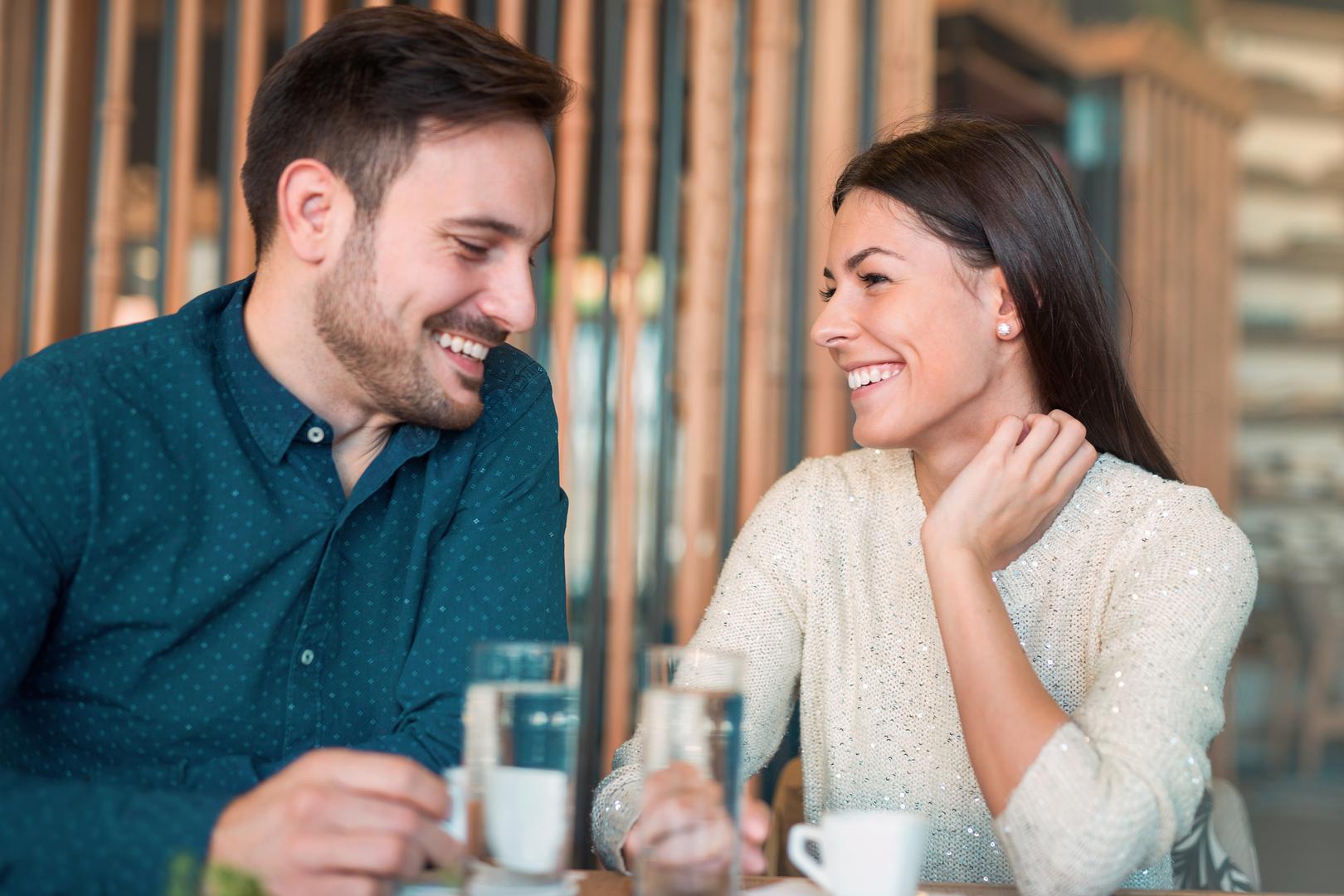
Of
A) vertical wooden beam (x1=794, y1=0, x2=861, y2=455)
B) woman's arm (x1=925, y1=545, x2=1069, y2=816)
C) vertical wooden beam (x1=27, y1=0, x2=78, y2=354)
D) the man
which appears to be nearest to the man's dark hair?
the man

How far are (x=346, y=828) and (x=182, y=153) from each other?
2212 mm

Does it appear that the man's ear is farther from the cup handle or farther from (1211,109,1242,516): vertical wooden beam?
(1211,109,1242,516): vertical wooden beam

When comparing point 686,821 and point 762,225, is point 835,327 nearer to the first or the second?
point 686,821

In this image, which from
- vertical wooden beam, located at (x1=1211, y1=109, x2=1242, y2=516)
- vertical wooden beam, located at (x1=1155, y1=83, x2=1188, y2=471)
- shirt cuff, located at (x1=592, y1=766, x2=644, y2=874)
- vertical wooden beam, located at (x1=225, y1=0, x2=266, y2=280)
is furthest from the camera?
vertical wooden beam, located at (x1=1211, y1=109, x2=1242, y2=516)

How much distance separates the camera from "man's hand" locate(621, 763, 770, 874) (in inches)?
33.4

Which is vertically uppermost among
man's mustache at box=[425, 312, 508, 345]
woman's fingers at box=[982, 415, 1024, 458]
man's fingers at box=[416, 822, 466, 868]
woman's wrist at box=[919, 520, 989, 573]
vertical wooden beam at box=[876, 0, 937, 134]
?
vertical wooden beam at box=[876, 0, 937, 134]

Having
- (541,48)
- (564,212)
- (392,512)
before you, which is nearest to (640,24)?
(541,48)

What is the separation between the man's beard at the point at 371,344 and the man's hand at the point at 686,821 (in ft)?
2.09

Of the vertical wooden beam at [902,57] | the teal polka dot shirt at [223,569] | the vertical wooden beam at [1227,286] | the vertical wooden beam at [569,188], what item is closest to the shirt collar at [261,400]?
the teal polka dot shirt at [223,569]

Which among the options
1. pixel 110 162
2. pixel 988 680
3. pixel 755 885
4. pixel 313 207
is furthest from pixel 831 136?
pixel 755 885

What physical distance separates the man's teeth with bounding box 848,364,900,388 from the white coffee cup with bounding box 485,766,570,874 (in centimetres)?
83

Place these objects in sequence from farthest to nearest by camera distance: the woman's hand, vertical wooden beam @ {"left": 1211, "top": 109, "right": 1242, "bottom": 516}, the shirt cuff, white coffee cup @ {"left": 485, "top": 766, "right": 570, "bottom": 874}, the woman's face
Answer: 1. vertical wooden beam @ {"left": 1211, "top": 109, "right": 1242, "bottom": 516}
2. the woman's face
3. the woman's hand
4. the shirt cuff
5. white coffee cup @ {"left": 485, "top": 766, "right": 570, "bottom": 874}

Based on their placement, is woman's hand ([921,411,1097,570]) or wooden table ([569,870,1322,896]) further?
woman's hand ([921,411,1097,570])

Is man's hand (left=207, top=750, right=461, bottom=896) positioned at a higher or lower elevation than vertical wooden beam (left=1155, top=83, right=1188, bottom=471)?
lower
